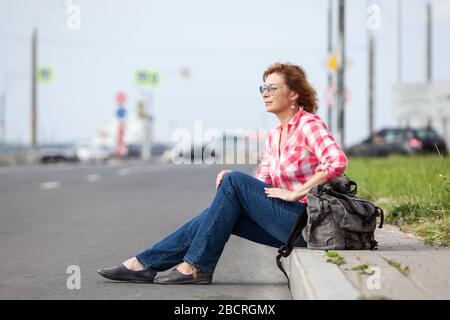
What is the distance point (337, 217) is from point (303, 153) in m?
0.51

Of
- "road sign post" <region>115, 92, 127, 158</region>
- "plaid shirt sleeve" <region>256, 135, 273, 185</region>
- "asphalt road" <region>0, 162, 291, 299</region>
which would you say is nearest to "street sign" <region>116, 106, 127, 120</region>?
"road sign post" <region>115, 92, 127, 158</region>

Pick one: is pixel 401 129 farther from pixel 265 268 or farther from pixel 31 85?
pixel 265 268

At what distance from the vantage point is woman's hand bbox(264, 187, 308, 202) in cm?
634

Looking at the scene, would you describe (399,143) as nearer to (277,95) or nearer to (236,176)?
(277,95)

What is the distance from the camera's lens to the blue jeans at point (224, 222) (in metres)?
6.45

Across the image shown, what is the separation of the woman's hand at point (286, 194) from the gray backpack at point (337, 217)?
0.10 meters

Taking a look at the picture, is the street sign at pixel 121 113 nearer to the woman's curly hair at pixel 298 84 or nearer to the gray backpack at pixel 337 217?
the woman's curly hair at pixel 298 84

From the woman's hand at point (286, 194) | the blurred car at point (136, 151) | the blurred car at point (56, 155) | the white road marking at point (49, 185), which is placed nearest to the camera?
the woman's hand at point (286, 194)

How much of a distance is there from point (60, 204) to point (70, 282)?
897cm

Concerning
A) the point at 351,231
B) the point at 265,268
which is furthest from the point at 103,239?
the point at 351,231

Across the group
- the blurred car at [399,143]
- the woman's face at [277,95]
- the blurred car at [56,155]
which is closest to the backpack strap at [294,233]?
the woman's face at [277,95]

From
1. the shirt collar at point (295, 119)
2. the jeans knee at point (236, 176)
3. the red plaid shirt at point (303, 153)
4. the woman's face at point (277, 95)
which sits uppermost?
the woman's face at point (277, 95)

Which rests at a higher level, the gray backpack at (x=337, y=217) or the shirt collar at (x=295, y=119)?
the shirt collar at (x=295, y=119)

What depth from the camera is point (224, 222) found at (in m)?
6.46
